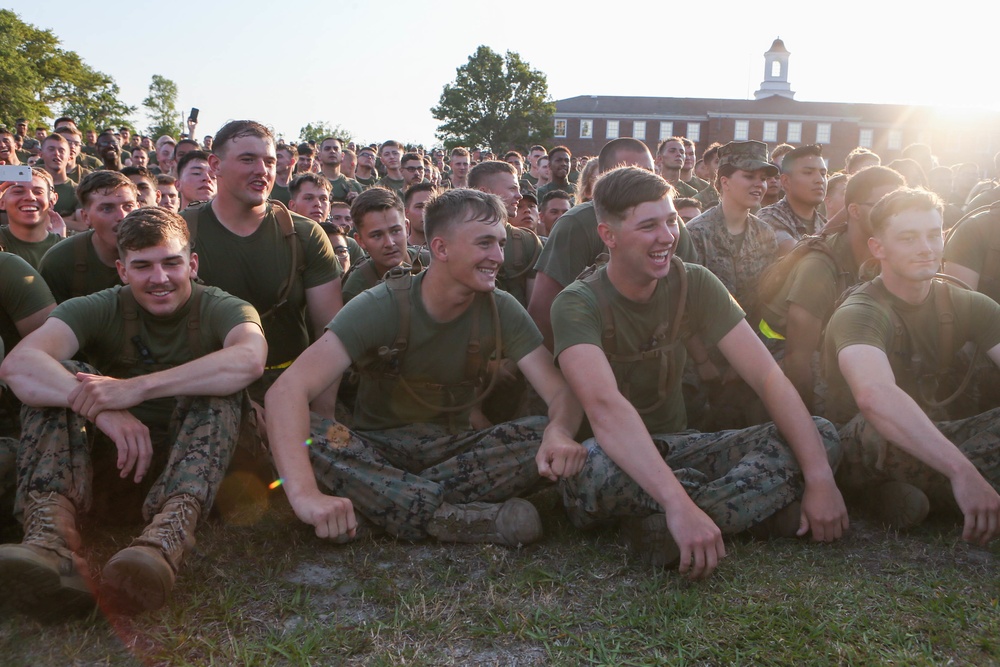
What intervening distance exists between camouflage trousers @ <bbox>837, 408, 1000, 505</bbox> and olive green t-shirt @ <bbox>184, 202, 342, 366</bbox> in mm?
3367

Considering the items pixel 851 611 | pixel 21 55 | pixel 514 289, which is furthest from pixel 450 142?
pixel 851 611

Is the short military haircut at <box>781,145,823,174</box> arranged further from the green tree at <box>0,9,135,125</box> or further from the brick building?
the brick building

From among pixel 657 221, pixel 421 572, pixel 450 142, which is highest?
pixel 450 142

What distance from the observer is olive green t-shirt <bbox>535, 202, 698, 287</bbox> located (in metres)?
5.03

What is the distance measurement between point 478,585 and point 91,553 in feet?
5.84

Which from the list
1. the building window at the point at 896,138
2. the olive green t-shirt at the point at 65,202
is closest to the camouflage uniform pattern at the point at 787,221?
the olive green t-shirt at the point at 65,202

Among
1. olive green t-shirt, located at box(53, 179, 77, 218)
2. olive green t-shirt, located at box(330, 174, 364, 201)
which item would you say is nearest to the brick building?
olive green t-shirt, located at box(330, 174, 364, 201)

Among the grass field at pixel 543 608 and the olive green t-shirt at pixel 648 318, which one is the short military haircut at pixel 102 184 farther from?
the olive green t-shirt at pixel 648 318

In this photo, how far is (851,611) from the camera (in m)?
3.01

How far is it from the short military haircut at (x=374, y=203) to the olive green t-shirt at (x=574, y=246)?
1.29 metres

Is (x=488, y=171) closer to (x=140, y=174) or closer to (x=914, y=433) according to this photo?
(x=140, y=174)

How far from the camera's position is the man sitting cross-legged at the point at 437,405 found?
12.1ft

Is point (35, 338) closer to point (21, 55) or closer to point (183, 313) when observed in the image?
point (183, 313)

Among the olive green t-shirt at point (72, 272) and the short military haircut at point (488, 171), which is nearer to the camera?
the olive green t-shirt at point (72, 272)
